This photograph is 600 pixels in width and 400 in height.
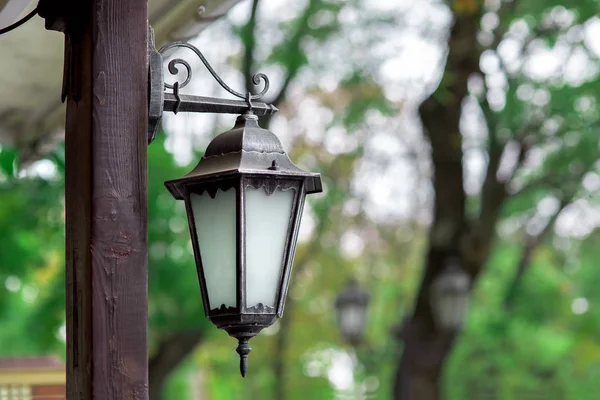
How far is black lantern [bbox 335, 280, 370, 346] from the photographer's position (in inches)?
660

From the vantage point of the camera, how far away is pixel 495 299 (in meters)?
32.7

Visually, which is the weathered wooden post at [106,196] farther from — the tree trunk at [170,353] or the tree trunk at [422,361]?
the tree trunk at [170,353]

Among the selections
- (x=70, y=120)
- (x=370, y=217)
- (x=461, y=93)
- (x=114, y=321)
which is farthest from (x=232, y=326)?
(x=370, y=217)

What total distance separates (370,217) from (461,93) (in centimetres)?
1001

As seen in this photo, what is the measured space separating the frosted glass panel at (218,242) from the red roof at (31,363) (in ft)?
10.7

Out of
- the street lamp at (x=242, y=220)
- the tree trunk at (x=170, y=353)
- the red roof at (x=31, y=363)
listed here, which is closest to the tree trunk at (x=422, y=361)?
the tree trunk at (x=170, y=353)

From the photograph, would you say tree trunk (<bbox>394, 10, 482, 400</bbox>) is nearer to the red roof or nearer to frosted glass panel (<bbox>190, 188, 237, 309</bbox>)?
the red roof

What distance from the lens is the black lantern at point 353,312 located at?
16766 millimetres

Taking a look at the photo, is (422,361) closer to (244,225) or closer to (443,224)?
(443,224)

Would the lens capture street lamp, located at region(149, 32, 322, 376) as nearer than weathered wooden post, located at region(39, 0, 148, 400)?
No

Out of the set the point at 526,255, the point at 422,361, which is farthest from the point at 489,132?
the point at 526,255

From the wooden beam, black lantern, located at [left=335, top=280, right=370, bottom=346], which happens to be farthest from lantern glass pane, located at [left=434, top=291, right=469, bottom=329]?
the wooden beam

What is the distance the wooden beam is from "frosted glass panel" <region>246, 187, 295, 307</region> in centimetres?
37

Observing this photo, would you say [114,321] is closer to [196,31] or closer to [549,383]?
[196,31]
